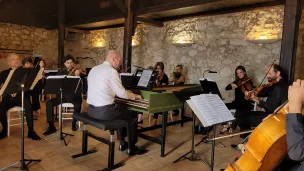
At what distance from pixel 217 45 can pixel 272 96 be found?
2.73 m

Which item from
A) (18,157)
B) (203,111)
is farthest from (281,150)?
(18,157)

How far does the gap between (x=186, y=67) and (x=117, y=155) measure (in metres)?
3.76

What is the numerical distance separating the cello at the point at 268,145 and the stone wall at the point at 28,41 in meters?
8.39

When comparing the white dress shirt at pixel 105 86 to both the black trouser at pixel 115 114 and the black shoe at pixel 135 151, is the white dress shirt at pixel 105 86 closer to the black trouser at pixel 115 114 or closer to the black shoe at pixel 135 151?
the black trouser at pixel 115 114

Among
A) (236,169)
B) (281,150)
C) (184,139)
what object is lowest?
(184,139)

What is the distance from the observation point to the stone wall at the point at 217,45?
16.1 ft

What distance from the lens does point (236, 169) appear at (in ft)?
5.07

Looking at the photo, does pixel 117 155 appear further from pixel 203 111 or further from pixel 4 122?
pixel 4 122

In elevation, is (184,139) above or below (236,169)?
below

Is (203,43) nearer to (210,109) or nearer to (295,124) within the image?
(210,109)

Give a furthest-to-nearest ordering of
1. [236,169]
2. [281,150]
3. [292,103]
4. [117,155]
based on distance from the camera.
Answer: [117,155] < [236,169] < [281,150] < [292,103]

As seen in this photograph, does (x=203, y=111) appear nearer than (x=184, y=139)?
Yes

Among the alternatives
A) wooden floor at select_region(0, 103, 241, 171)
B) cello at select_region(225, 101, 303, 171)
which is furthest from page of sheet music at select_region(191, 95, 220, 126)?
wooden floor at select_region(0, 103, 241, 171)

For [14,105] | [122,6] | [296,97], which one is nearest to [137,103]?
[296,97]
